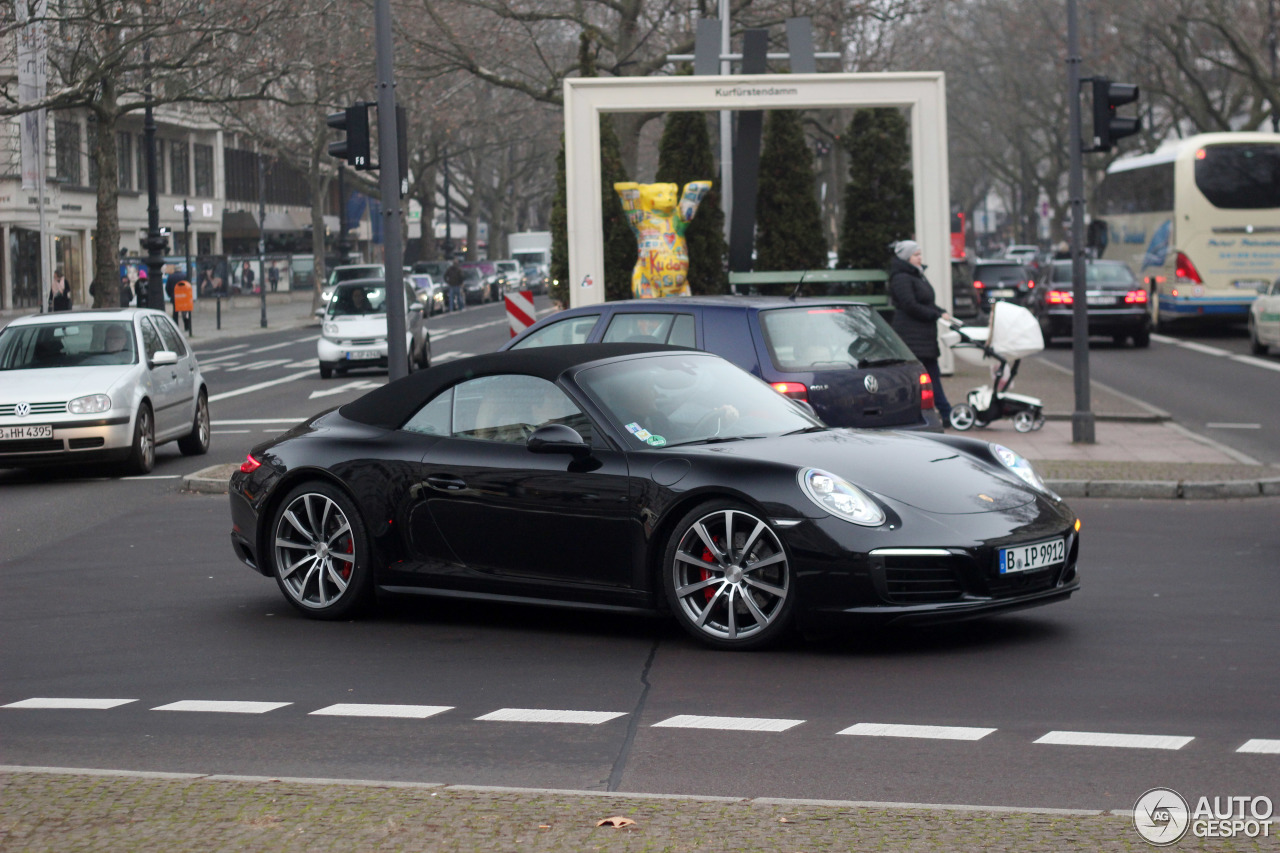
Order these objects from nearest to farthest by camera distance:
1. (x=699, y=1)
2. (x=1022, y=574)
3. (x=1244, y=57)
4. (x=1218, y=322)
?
(x=1022, y=574) → (x=699, y=1) → (x=1218, y=322) → (x=1244, y=57)

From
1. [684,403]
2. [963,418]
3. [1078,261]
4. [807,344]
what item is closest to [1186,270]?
[963,418]

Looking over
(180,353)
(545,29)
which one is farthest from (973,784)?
(545,29)

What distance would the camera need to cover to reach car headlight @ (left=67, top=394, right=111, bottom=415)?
15211mm

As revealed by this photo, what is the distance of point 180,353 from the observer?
1761cm

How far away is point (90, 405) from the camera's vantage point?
1526cm

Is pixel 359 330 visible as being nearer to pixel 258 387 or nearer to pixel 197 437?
pixel 258 387

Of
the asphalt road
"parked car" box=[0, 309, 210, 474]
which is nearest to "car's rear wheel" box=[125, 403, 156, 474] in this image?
"parked car" box=[0, 309, 210, 474]

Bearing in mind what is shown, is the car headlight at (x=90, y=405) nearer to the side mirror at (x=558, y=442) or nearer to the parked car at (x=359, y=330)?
the side mirror at (x=558, y=442)

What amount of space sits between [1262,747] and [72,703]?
14.1 feet

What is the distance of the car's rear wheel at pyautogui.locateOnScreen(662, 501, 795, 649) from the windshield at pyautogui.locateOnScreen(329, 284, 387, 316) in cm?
2309

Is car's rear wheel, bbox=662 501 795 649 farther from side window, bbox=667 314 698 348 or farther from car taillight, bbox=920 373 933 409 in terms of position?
car taillight, bbox=920 373 933 409

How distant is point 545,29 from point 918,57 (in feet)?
42.0

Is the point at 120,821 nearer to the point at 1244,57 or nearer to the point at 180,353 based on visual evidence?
the point at 180,353

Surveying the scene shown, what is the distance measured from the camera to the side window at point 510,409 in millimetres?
8047
